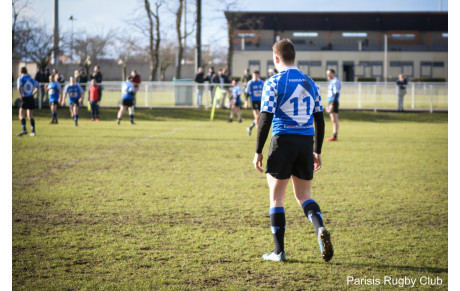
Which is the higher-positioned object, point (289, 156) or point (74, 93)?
point (74, 93)

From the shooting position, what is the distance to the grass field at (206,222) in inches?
163

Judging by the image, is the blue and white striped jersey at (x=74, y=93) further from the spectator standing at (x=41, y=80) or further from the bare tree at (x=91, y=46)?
the bare tree at (x=91, y=46)

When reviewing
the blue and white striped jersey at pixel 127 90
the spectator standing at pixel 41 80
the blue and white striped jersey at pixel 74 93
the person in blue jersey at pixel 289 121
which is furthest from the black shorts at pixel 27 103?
the person in blue jersey at pixel 289 121

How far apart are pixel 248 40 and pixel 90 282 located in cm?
5444

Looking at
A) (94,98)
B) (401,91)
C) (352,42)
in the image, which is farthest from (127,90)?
(352,42)

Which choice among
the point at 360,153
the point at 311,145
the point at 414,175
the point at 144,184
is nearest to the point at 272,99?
the point at 311,145

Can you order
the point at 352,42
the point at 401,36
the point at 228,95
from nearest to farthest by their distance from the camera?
the point at 228,95, the point at 352,42, the point at 401,36

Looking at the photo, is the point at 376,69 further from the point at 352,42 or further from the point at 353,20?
the point at 353,20

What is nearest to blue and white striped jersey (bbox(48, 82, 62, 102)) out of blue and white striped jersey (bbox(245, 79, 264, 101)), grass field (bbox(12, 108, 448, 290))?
blue and white striped jersey (bbox(245, 79, 264, 101))

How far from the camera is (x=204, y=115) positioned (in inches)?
1029

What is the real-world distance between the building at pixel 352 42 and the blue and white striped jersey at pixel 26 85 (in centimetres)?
4045

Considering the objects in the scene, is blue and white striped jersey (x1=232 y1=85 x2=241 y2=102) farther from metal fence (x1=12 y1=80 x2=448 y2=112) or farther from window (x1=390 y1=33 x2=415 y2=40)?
window (x1=390 y1=33 x2=415 y2=40)

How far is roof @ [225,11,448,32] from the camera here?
5762cm

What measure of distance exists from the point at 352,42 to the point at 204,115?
36432mm
